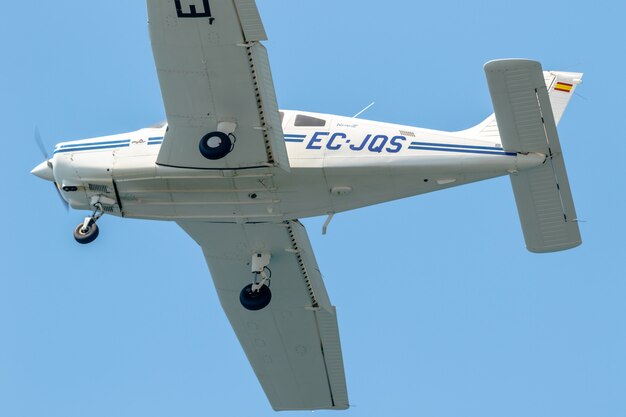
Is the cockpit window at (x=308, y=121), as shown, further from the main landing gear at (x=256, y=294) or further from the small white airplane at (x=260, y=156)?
the main landing gear at (x=256, y=294)

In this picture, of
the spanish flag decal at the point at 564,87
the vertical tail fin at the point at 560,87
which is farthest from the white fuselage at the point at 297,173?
the spanish flag decal at the point at 564,87

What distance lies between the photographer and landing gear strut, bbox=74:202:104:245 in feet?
84.0

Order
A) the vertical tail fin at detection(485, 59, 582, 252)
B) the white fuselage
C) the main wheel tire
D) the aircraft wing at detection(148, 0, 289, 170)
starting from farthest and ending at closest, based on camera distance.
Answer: the main wheel tire
the white fuselage
the vertical tail fin at detection(485, 59, 582, 252)
the aircraft wing at detection(148, 0, 289, 170)

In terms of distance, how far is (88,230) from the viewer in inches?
1009

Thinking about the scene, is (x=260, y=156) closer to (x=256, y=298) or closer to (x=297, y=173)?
(x=297, y=173)

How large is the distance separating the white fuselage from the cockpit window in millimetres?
75

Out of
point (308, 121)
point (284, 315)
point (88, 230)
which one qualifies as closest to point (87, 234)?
point (88, 230)

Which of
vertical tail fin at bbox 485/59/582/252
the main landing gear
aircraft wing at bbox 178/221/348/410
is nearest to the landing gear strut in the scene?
aircraft wing at bbox 178/221/348/410

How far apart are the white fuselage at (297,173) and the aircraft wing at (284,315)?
1049 millimetres

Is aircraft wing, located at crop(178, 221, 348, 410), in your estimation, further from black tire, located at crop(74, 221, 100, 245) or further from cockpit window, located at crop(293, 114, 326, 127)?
cockpit window, located at crop(293, 114, 326, 127)

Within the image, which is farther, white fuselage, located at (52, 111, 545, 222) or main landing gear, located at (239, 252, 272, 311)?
main landing gear, located at (239, 252, 272, 311)

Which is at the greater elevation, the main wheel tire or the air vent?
the air vent

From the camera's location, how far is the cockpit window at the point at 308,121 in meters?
24.8

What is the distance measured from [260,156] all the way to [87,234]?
12.9 ft
